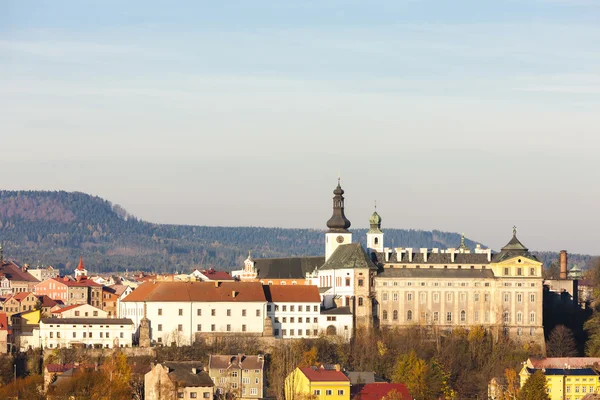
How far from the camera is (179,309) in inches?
3730

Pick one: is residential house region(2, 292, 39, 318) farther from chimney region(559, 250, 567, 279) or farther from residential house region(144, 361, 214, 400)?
chimney region(559, 250, 567, 279)

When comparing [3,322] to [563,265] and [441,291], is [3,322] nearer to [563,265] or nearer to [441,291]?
[441,291]

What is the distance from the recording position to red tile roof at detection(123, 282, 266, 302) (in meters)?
95.6

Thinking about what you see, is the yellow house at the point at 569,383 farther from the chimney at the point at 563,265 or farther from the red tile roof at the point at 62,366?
the chimney at the point at 563,265

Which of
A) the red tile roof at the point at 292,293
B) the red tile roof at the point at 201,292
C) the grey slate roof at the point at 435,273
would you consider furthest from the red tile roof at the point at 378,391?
the grey slate roof at the point at 435,273

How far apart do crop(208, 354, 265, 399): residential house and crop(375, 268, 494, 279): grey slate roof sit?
18.2 m

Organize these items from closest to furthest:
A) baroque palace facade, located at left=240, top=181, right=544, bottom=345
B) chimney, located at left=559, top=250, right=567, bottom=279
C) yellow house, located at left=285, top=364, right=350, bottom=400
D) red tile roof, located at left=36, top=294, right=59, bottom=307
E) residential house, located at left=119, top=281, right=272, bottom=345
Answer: yellow house, located at left=285, top=364, right=350, bottom=400 → residential house, located at left=119, top=281, right=272, bottom=345 → baroque palace facade, located at left=240, top=181, right=544, bottom=345 → red tile roof, located at left=36, top=294, right=59, bottom=307 → chimney, located at left=559, top=250, right=567, bottom=279

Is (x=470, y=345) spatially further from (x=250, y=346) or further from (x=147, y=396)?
(x=147, y=396)

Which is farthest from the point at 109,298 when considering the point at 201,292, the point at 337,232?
the point at 201,292

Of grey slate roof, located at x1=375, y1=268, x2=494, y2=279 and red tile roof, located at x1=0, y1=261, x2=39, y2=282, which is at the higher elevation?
red tile roof, located at x1=0, y1=261, x2=39, y2=282

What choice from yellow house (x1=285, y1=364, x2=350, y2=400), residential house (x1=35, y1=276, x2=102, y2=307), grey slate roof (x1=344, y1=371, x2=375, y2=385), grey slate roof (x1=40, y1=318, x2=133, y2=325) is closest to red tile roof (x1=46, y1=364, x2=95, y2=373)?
grey slate roof (x1=40, y1=318, x2=133, y2=325)

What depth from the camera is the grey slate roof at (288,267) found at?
11794 centimetres

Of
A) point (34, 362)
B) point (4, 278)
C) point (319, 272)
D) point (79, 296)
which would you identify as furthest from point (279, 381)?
point (4, 278)

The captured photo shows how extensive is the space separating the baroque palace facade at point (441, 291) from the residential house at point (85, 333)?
553 inches
